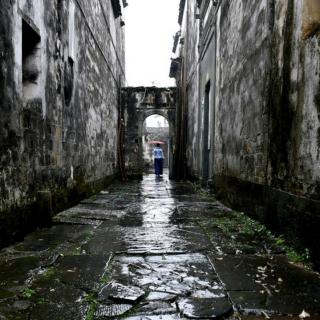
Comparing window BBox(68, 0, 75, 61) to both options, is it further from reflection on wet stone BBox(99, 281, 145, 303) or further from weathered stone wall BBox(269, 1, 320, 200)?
reflection on wet stone BBox(99, 281, 145, 303)

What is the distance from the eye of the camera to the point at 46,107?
15.3 feet

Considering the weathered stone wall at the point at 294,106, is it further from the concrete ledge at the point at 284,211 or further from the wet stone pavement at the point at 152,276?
the wet stone pavement at the point at 152,276

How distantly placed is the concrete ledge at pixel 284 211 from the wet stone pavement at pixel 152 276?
0.64 ft

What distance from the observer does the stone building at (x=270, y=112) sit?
8.98ft

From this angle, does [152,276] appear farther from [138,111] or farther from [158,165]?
[158,165]

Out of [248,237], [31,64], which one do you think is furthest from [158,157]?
[248,237]

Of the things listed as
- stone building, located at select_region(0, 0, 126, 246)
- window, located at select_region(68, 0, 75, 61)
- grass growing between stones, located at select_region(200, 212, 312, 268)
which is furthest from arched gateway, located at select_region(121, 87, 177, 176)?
grass growing between stones, located at select_region(200, 212, 312, 268)

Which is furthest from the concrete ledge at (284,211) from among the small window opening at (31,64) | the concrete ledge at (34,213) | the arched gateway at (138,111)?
the arched gateway at (138,111)

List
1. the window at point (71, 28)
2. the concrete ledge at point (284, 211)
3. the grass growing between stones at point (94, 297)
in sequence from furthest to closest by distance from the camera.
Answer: the window at point (71, 28) < the concrete ledge at point (284, 211) < the grass growing between stones at point (94, 297)

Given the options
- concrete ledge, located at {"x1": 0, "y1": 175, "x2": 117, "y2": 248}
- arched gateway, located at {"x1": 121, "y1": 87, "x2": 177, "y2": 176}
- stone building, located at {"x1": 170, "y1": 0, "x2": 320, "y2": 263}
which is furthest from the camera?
arched gateway, located at {"x1": 121, "y1": 87, "x2": 177, "y2": 176}

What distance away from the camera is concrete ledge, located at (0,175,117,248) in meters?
3.22

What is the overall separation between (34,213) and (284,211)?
111 inches

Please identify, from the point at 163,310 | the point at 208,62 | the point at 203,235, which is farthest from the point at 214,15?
the point at 163,310

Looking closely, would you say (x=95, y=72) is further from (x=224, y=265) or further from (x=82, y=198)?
(x=224, y=265)
